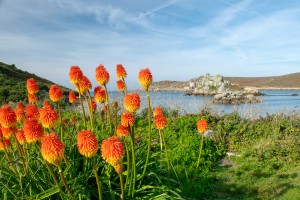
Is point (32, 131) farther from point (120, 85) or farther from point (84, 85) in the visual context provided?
point (120, 85)

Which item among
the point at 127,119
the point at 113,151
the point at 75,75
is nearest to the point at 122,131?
the point at 127,119

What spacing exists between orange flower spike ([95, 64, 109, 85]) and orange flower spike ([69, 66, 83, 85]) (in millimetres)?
200

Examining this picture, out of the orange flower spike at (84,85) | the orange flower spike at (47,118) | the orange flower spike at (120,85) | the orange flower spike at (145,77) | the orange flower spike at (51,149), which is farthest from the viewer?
the orange flower spike at (120,85)

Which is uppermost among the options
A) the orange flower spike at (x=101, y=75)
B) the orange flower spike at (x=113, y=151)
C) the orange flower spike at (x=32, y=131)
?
the orange flower spike at (x=101, y=75)

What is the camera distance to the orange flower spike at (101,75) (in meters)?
3.71

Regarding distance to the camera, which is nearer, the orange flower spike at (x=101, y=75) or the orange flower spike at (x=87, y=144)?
the orange flower spike at (x=87, y=144)

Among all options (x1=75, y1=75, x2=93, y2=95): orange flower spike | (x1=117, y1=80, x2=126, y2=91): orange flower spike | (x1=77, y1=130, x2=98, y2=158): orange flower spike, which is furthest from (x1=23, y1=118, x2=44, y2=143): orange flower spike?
(x1=117, y1=80, x2=126, y2=91): orange flower spike

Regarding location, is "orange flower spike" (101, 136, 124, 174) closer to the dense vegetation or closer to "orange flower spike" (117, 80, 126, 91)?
the dense vegetation

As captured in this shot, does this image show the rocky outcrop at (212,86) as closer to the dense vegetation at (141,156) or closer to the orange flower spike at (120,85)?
the dense vegetation at (141,156)

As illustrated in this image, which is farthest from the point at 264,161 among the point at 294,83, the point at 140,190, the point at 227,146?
the point at 294,83

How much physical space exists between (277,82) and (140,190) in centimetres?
12671

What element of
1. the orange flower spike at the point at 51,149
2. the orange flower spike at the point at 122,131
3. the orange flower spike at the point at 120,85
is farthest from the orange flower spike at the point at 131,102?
the orange flower spike at the point at 120,85

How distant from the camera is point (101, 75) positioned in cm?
371

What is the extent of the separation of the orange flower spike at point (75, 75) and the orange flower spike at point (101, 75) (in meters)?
0.20
